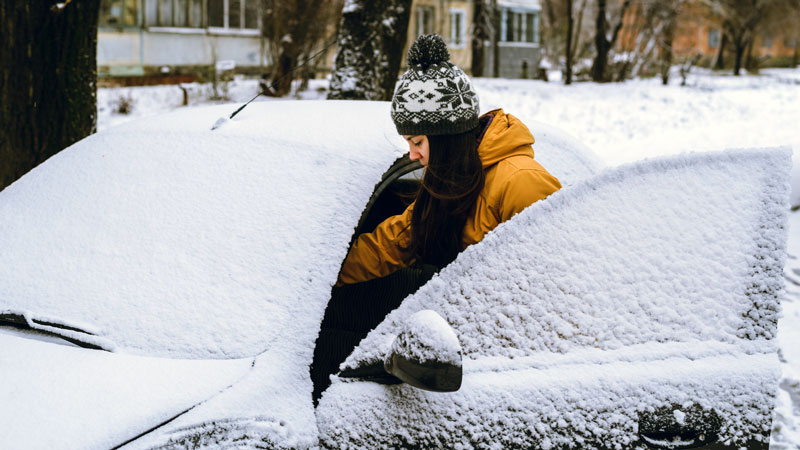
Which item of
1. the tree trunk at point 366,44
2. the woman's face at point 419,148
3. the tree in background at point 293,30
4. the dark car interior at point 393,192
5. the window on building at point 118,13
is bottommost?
the dark car interior at point 393,192

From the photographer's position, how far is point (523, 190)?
7.22 feet

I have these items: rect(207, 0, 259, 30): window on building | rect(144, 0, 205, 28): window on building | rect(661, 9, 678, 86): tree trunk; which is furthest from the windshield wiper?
rect(661, 9, 678, 86): tree trunk

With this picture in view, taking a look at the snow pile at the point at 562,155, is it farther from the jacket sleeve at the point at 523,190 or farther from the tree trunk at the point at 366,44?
the tree trunk at the point at 366,44

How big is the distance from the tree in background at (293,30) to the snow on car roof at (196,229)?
534 inches

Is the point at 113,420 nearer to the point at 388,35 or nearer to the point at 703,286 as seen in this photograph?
the point at 703,286

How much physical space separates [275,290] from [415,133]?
69 centimetres

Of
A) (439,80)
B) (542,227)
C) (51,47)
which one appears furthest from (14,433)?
(51,47)

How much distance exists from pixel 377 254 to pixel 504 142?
53 cm

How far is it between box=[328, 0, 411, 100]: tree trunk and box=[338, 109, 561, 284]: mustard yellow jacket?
400 centimetres

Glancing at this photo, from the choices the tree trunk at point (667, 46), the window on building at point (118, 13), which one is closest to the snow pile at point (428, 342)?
the window on building at point (118, 13)

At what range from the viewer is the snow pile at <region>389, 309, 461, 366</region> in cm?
152

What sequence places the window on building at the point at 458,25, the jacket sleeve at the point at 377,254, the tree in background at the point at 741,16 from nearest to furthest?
the jacket sleeve at the point at 377,254 → the window on building at the point at 458,25 → the tree in background at the point at 741,16

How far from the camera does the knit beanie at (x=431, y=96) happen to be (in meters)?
2.29

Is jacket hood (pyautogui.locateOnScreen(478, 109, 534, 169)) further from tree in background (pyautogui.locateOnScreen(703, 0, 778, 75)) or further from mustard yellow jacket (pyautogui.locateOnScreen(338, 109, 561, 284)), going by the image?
tree in background (pyautogui.locateOnScreen(703, 0, 778, 75))
